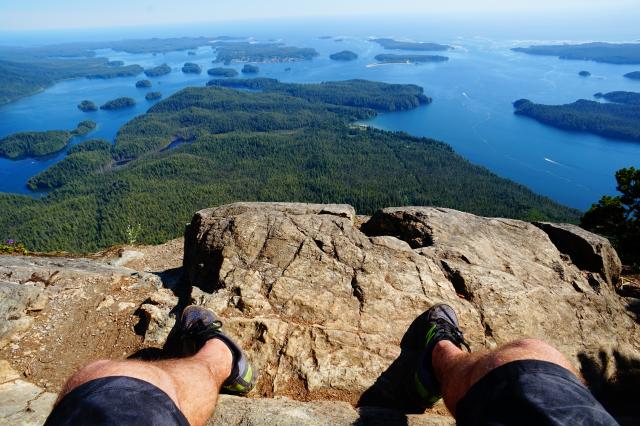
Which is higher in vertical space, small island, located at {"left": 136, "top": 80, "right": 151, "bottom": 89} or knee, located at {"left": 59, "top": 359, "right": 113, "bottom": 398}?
small island, located at {"left": 136, "top": 80, "right": 151, "bottom": 89}

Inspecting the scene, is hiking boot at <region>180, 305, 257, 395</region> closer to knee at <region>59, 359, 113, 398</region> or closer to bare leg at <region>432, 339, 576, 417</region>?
knee at <region>59, 359, 113, 398</region>

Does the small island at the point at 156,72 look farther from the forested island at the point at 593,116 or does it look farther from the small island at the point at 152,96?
the forested island at the point at 593,116

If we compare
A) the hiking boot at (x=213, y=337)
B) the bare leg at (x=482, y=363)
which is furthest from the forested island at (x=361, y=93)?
the bare leg at (x=482, y=363)

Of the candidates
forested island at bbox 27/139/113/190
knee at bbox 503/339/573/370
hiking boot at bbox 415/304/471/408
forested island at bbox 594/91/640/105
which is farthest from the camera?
forested island at bbox 594/91/640/105

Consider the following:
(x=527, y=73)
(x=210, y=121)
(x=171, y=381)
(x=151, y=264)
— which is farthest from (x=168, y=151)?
(x=527, y=73)

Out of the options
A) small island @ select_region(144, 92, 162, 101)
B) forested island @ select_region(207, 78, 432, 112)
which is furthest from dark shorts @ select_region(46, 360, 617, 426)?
Answer: small island @ select_region(144, 92, 162, 101)

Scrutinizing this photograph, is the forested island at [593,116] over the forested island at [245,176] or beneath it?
over

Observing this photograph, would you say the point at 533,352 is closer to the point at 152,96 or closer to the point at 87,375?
the point at 87,375
